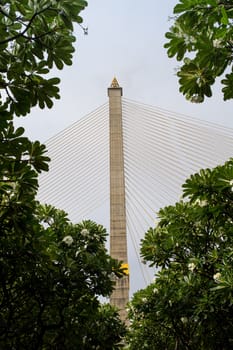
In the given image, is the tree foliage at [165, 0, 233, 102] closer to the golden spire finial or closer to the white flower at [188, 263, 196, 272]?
the white flower at [188, 263, 196, 272]

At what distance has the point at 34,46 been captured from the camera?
241cm

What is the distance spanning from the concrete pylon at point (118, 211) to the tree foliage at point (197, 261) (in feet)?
10.0

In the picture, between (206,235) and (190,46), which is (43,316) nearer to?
(206,235)

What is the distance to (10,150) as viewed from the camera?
2.50 m

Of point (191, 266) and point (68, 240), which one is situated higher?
point (68, 240)

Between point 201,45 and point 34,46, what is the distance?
955 mm

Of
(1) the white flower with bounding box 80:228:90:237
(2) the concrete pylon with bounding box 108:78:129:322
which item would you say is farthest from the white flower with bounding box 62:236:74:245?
(2) the concrete pylon with bounding box 108:78:129:322

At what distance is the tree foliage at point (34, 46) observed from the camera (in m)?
2.24

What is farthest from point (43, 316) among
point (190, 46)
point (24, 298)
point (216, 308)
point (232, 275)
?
point (190, 46)

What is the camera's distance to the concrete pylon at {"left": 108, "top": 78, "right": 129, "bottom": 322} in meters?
9.88

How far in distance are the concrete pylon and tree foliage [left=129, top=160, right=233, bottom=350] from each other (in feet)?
10.0

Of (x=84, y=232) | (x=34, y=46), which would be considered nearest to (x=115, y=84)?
(x=84, y=232)

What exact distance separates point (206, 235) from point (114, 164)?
614cm

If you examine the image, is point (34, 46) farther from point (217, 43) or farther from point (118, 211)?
point (118, 211)
